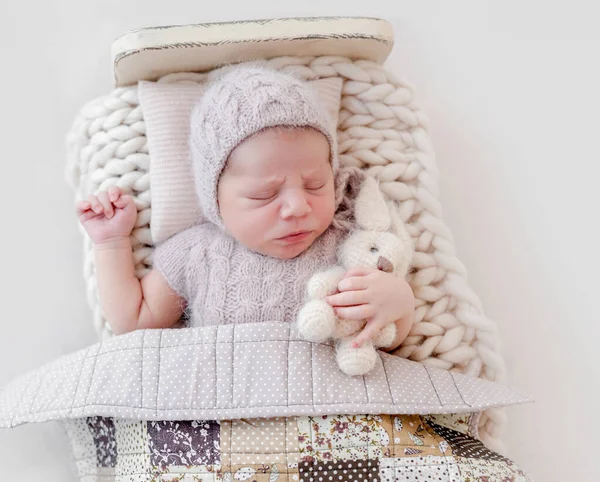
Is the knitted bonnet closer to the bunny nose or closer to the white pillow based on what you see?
the white pillow

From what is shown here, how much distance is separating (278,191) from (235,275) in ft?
0.51

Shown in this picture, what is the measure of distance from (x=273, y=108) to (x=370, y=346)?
1.27 feet

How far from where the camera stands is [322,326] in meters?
1.02

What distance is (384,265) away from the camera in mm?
1105

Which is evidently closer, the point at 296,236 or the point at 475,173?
the point at 296,236

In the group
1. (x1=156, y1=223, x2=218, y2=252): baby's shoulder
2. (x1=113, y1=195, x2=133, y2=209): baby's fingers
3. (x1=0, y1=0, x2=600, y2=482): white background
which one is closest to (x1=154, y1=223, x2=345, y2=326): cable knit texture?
(x1=156, y1=223, x2=218, y2=252): baby's shoulder

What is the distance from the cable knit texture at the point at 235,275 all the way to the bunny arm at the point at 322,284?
0.20ft

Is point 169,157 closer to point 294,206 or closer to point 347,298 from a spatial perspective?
Result: point 294,206

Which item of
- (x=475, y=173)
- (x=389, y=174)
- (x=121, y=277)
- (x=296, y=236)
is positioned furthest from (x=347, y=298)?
(x=475, y=173)

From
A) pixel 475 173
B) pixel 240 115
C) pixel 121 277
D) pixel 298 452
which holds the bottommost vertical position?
pixel 298 452

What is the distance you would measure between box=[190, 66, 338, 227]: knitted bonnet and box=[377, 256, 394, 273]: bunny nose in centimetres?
17

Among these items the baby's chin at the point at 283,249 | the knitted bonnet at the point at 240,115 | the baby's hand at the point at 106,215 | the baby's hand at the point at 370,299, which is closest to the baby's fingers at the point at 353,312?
the baby's hand at the point at 370,299

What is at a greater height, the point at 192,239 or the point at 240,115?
the point at 240,115

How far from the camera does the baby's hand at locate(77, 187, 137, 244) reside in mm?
1190
